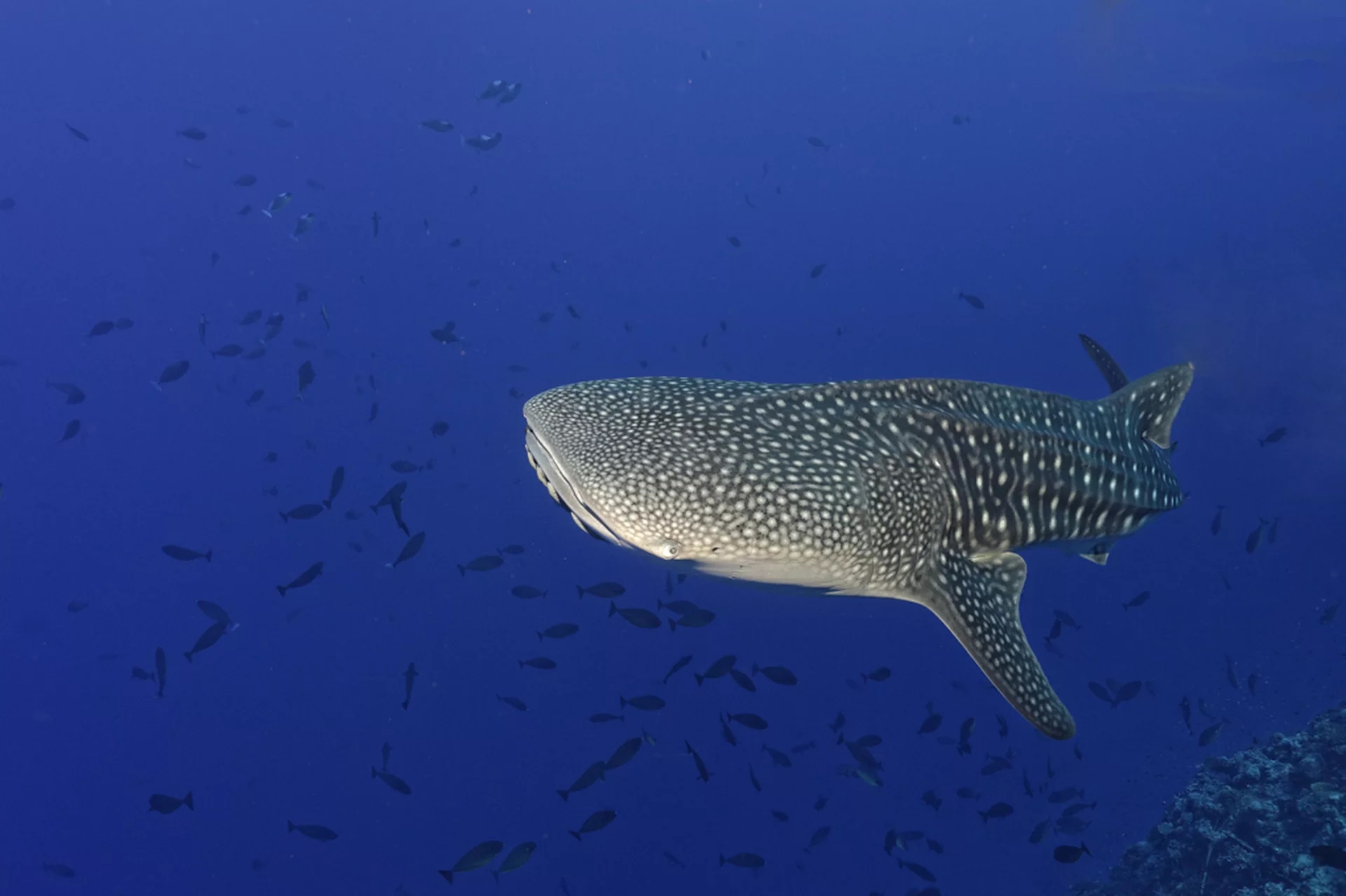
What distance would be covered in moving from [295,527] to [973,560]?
3615cm

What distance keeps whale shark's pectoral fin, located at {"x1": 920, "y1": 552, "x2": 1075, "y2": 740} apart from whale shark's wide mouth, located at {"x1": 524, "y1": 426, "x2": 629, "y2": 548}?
188cm

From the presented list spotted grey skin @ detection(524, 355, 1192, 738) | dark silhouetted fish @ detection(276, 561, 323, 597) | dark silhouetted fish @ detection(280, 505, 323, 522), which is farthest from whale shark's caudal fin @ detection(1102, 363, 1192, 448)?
dark silhouetted fish @ detection(280, 505, 323, 522)

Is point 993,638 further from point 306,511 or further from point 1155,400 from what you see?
point 306,511

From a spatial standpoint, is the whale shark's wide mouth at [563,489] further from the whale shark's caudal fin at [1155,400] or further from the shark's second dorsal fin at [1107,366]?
the shark's second dorsal fin at [1107,366]

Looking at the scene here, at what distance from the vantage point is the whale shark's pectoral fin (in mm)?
3883

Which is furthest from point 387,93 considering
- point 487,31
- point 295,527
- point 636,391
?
point 636,391

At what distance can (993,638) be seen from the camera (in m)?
4.01

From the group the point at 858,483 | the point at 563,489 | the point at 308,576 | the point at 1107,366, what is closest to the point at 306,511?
the point at 308,576

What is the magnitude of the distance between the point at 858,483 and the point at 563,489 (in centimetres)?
144

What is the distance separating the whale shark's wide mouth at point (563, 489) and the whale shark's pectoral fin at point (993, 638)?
1881 millimetres

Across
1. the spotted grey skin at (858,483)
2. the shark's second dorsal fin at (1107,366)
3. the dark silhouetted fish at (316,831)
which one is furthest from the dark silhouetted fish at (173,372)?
the shark's second dorsal fin at (1107,366)

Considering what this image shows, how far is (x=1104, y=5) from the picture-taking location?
45188 mm

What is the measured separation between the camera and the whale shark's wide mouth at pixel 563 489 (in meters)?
3.05

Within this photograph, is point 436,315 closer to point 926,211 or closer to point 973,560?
point 926,211
